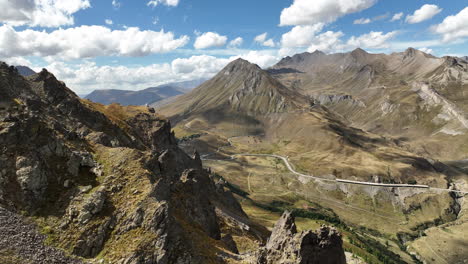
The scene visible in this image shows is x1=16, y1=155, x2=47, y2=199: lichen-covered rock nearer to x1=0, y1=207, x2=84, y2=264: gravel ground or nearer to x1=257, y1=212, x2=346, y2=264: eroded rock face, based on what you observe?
x1=0, y1=207, x2=84, y2=264: gravel ground

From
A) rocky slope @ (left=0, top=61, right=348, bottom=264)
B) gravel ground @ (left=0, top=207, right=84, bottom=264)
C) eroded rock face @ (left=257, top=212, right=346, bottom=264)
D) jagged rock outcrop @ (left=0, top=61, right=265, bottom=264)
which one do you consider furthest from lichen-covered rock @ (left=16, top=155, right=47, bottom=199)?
eroded rock face @ (left=257, top=212, right=346, bottom=264)

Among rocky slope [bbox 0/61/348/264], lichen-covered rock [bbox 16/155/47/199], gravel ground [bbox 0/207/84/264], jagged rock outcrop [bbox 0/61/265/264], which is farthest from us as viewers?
lichen-covered rock [bbox 16/155/47/199]

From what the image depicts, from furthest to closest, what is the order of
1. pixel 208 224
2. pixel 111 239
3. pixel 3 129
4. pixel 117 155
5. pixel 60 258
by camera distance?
pixel 208 224
pixel 117 155
pixel 3 129
pixel 111 239
pixel 60 258

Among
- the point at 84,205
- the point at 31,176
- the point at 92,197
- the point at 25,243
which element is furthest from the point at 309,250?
the point at 31,176

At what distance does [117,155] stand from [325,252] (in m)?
36.5

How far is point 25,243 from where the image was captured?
109 ft

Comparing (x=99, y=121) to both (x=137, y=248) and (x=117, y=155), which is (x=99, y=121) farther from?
(x=137, y=248)

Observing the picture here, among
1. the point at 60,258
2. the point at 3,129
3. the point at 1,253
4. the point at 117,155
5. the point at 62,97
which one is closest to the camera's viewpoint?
the point at 1,253

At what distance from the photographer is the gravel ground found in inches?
1261

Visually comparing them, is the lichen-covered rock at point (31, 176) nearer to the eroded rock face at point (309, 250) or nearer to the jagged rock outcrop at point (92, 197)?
the jagged rock outcrop at point (92, 197)

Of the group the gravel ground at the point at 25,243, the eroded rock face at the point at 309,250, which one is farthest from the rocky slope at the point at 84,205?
the eroded rock face at the point at 309,250

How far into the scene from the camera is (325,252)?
1641 inches

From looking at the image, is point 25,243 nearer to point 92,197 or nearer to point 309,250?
point 92,197

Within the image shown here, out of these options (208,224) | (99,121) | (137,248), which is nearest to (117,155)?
(137,248)
